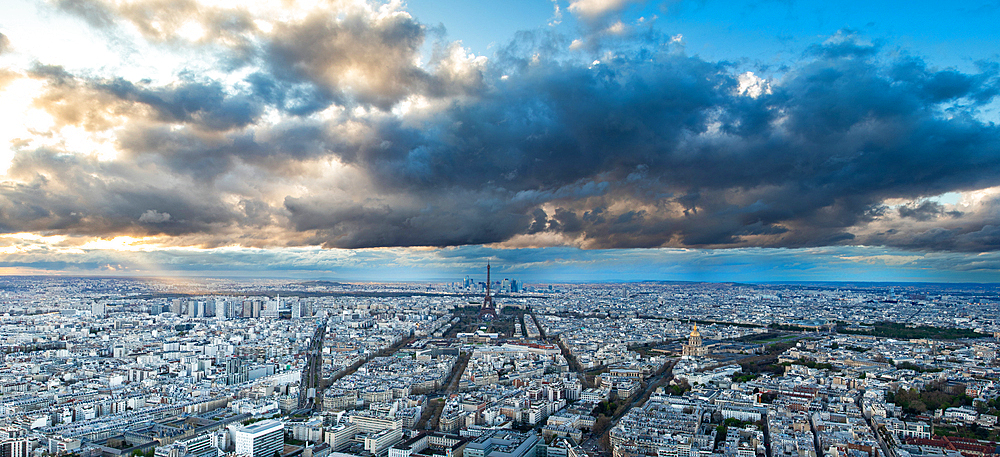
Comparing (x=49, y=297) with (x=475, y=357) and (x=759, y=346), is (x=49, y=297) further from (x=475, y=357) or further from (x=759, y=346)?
(x=759, y=346)

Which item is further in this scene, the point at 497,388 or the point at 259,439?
the point at 497,388

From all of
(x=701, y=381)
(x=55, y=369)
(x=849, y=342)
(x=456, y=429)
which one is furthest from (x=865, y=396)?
(x=55, y=369)

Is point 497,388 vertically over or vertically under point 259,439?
under

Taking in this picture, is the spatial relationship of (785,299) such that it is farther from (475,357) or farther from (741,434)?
(741,434)

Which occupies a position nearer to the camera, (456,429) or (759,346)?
(456,429)

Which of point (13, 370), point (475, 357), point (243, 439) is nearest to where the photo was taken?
point (243, 439)

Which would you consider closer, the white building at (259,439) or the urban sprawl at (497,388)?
the white building at (259,439)

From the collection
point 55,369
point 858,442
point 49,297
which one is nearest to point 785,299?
point 858,442

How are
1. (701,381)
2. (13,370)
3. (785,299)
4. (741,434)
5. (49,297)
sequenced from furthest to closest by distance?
(785,299) < (49,297) < (13,370) < (701,381) < (741,434)

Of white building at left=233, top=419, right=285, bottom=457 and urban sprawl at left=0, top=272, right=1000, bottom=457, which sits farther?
urban sprawl at left=0, top=272, right=1000, bottom=457
